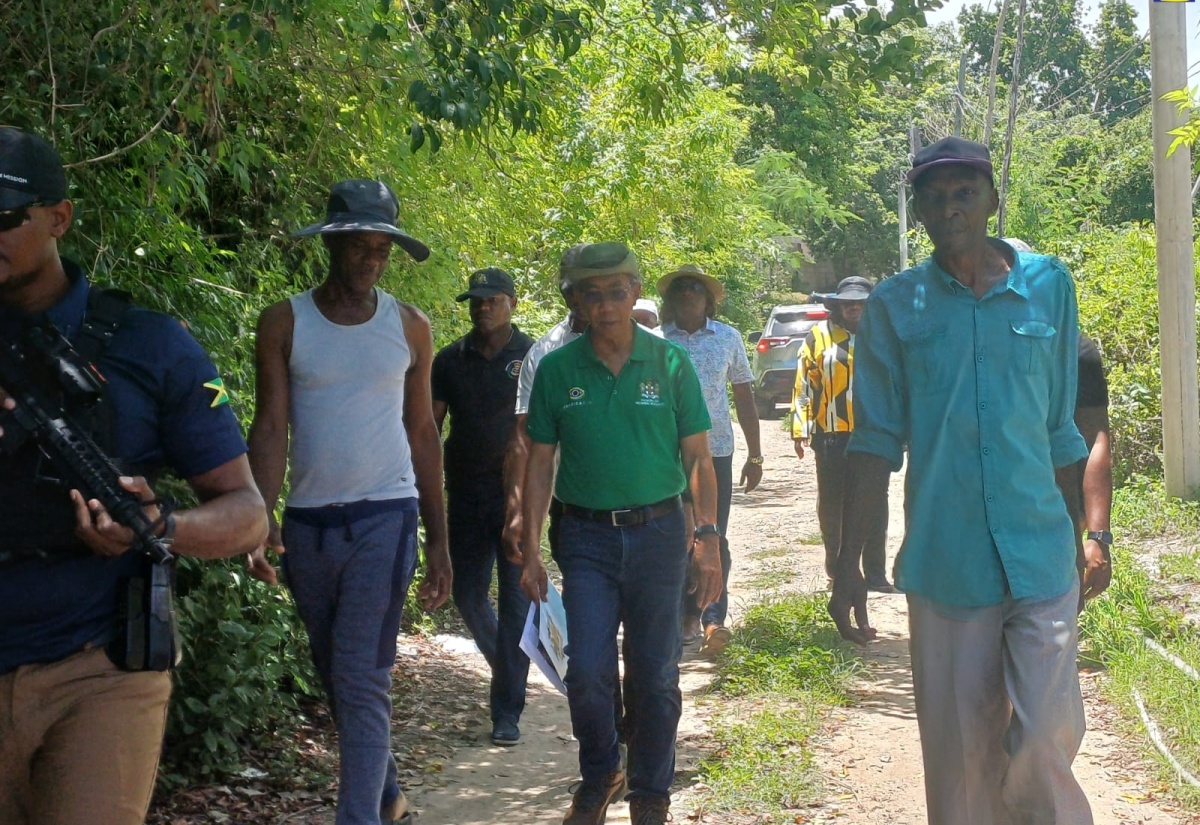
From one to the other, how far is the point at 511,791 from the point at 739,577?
18.2 ft

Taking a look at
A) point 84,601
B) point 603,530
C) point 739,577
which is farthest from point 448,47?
point 739,577

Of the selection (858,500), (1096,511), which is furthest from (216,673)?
(1096,511)

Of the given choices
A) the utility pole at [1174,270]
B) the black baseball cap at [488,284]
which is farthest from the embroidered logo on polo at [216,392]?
the utility pole at [1174,270]

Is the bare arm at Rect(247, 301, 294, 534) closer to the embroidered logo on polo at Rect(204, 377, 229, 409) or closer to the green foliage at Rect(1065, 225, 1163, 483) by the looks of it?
the embroidered logo on polo at Rect(204, 377, 229, 409)

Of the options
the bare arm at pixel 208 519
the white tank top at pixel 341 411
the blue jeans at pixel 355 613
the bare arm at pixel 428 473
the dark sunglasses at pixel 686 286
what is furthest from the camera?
the dark sunglasses at pixel 686 286

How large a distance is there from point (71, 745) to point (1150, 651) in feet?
19.1

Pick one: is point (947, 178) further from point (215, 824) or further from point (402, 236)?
point (215, 824)

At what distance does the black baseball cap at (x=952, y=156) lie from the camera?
13.8 feet

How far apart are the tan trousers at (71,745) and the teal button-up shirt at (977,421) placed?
2244 millimetres

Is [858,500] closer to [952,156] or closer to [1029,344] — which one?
[1029,344]

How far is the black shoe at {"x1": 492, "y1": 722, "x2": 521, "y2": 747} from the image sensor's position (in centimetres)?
679

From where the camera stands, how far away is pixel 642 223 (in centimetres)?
1555

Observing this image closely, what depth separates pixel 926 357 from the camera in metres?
4.21

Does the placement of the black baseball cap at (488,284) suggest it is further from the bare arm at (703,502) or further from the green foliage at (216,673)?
the bare arm at (703,502)
